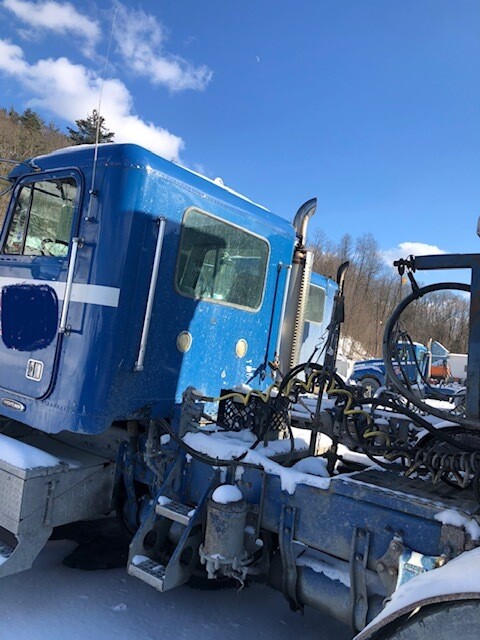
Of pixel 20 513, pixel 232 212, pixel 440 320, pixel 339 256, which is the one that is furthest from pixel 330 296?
pixel 339 256

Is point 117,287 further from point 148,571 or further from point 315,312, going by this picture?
point 315,312

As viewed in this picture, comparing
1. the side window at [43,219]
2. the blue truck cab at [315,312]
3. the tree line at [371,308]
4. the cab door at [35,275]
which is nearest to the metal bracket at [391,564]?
the cab door at [35,275]

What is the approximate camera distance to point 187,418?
3.52 meters

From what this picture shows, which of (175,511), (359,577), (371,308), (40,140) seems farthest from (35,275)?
(371,308)

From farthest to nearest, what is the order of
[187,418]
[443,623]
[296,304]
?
[296,304]
[187,418]
[443,623]

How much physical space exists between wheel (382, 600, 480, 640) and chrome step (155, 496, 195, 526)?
54.0 inches

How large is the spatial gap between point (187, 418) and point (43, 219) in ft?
6.11

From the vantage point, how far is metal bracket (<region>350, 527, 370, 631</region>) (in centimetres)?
249

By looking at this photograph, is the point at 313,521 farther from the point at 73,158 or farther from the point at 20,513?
the point at 73,158

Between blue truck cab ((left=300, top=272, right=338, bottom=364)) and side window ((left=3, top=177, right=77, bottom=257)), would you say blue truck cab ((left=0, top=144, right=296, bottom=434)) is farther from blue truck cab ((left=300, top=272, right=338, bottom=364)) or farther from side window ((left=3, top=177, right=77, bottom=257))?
blue truck cab ((left=300, top=272, right=338, bottom=364))

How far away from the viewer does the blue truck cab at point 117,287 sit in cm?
322

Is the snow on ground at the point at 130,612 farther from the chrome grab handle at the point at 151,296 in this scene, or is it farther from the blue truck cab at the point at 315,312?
the blue truck cab at the point at 315,312

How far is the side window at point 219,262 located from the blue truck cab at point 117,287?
0.4 inches

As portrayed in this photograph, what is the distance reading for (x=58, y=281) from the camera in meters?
3.45
